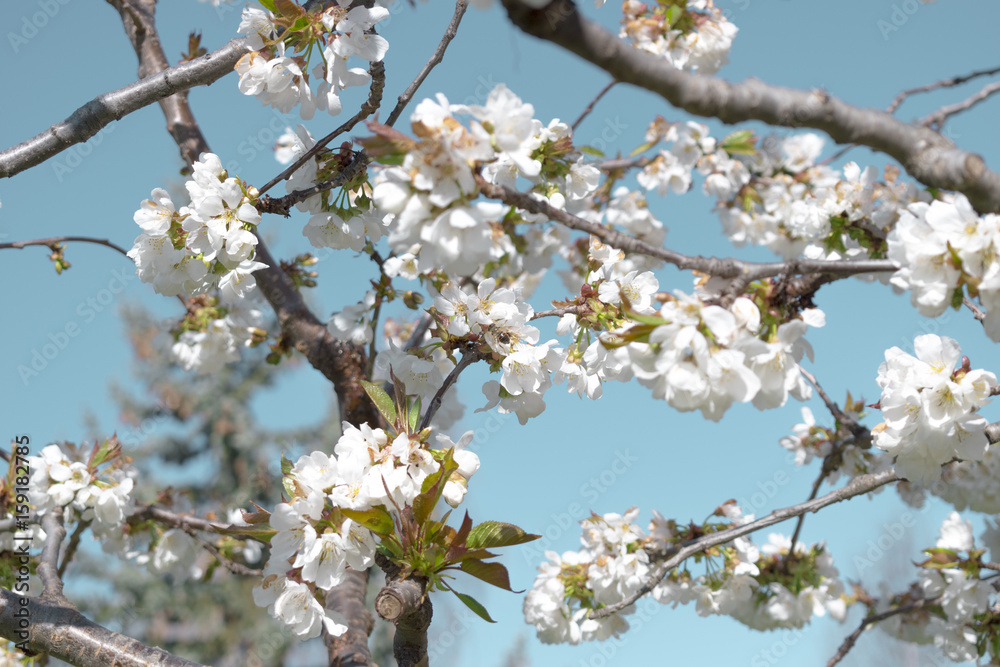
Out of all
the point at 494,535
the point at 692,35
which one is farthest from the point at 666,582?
the point at 692,35

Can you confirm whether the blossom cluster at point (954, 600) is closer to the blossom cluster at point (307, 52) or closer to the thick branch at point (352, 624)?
the thick branch at point (352, 624)

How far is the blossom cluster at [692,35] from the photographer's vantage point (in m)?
2.88

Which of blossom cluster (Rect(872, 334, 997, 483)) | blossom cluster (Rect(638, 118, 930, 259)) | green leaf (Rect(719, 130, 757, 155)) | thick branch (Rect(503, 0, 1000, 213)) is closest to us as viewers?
thick branch (Rect(503, 0, 1000, 213))

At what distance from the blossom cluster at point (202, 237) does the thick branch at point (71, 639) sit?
0.81 metres

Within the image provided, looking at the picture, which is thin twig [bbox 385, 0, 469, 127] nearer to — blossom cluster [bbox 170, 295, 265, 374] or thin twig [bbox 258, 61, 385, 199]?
thin twig [bbox 258, 61, 385, 199]

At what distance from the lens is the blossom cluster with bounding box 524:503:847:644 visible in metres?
2.43

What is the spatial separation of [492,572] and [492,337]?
0.49 m

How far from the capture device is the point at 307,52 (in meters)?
1.46

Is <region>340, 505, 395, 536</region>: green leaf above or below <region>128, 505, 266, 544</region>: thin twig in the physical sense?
above

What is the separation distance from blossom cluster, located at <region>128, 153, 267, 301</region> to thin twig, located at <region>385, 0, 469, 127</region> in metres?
0.36

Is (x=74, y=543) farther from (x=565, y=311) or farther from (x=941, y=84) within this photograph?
(x=941, y=84)

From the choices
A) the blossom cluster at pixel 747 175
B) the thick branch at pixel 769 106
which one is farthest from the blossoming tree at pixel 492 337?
the blossom cluster at pixel 747 175

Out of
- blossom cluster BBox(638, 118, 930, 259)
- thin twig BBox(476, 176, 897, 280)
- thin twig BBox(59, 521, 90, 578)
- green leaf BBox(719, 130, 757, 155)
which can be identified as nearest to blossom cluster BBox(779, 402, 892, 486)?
blossom cluster BBox(638, 118, 930, 259)

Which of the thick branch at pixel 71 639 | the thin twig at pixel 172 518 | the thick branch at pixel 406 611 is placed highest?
the thin twig at pixel 172 518
